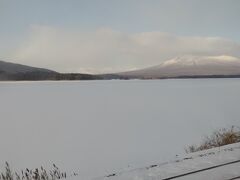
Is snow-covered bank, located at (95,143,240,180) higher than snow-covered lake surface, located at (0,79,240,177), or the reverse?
snow-covered bank, located at (95,143,240,180)

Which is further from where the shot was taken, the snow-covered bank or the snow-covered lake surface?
the snow-covered lake surface

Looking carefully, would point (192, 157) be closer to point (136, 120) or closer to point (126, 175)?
point (126, 175)

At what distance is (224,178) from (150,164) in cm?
55

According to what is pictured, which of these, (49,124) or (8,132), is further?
(49,124)

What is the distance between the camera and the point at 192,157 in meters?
2.47

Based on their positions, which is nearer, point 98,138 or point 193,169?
point 193,169

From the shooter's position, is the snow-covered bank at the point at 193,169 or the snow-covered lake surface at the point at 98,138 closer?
the snow-covered bank at the point at 193,169

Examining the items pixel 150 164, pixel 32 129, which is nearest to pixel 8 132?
pixel 32 129

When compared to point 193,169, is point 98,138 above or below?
below

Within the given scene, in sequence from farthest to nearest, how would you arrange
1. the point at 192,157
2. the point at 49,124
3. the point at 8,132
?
1. the point at 49,124
2. the point at 8,132
3. the point at 192,157

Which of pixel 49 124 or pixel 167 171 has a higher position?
pixel 167 171

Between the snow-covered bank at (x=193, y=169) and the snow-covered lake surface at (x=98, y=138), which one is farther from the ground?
the snow-covered bank at (x=193, y=169)

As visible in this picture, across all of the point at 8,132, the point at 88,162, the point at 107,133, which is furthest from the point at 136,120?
the point at 88,162

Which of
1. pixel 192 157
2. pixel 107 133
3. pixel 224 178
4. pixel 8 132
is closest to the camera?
pixel 224 178
